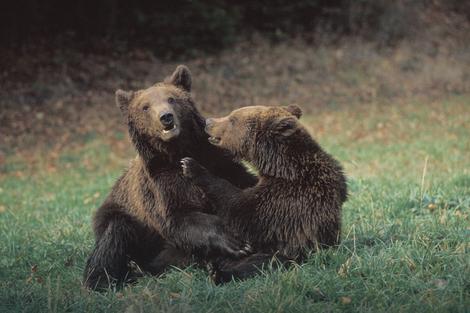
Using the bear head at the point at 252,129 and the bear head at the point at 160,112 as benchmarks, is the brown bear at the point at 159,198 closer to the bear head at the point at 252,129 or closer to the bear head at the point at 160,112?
the bear head at the point at 160,112

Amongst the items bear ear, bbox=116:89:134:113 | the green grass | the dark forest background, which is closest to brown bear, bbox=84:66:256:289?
bear ear, bbox=116:89:134:113

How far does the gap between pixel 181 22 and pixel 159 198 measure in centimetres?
1758

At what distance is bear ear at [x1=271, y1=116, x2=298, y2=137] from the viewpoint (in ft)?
17.8

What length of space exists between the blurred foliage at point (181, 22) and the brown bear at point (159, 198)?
1667 centimetres

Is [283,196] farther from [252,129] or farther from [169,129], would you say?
[169,129]

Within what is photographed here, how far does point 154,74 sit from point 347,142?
8065 mm

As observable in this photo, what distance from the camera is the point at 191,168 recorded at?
544cm

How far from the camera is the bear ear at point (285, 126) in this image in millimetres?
5422

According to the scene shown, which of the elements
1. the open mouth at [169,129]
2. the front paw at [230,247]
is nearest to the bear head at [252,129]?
the open mouth at [169,129]

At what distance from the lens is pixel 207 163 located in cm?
594

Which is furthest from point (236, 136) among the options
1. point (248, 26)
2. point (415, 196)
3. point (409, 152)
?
point (248, 26)

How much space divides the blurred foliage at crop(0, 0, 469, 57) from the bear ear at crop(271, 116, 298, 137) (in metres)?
17.3

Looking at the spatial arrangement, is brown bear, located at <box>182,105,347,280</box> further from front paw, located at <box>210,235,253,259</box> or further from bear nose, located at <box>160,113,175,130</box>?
bear nose, located at <box>160,113,175,130</box>

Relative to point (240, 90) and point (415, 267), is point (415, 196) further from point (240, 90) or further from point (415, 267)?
point (240, 90)
